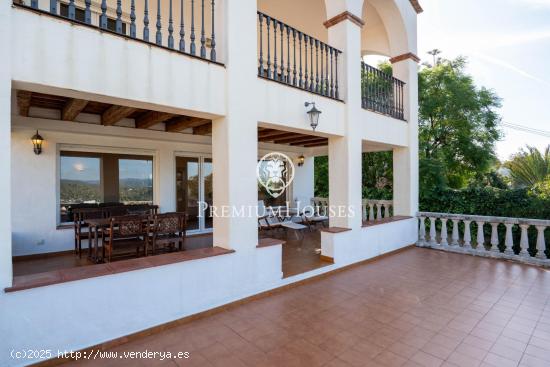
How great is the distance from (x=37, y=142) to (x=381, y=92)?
23.9ft

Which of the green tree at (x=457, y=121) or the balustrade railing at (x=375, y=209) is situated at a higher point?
the green tree at (x=457, y=121)

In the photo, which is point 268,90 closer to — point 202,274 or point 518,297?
point 202,274

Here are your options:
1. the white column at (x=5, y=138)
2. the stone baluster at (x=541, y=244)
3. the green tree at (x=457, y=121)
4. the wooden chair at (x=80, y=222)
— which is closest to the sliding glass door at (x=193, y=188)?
the wooden chair at (x=80, y=222)

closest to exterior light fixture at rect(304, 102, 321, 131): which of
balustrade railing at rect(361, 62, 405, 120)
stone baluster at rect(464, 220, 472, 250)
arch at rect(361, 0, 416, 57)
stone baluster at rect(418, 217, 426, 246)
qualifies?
balustrade railing at rect(361, 62, 405, 120)

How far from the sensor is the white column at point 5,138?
2355 mm

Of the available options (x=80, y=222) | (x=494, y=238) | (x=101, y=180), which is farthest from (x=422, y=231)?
(x=101, y=180)

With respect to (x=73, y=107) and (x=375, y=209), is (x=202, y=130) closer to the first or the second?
(x=73, y=107)

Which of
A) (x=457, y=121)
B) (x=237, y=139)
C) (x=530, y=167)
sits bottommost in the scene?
(x=237, y=139)

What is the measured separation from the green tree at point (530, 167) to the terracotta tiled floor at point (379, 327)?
1152 cm

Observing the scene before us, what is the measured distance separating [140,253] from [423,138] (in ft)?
39.3

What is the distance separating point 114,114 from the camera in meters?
4.67

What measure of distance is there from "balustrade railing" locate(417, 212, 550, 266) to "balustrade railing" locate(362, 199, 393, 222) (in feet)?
3.63

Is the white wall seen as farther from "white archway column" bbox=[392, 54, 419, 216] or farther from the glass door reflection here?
"white archway column" bbox=[392, 54, 419, 216]

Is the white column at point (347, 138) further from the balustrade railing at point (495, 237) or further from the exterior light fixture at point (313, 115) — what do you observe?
the balustrade railing at point (495, 237)
